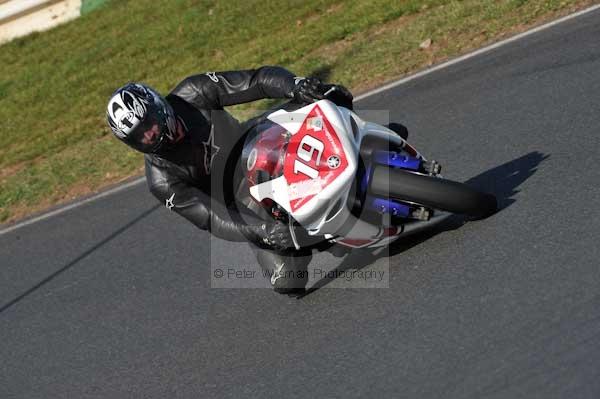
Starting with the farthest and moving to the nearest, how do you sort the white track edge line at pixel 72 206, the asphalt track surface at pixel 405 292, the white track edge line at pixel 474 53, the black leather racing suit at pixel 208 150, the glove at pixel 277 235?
the white track edge line at pixel 72 206
the white track edge line at pixel 474 53
the black leather racing suit at pixel 208 150
the glove at pixel 277 235
the asphalt track surface at pixel 405 292

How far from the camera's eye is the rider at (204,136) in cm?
555

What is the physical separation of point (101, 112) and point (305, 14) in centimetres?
308

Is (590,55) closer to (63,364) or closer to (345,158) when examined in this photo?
(345,158)

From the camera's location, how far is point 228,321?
241 inches

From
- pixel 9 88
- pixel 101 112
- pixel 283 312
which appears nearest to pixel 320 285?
pixel 283 312

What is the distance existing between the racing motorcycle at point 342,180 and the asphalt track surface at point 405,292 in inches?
16.8

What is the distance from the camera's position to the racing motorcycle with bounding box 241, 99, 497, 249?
4984mm

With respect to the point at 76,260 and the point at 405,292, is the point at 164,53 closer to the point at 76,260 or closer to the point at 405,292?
the point at 76,260

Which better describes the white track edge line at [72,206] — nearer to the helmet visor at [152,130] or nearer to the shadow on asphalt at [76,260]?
the shadow on asphalt at [76,260]

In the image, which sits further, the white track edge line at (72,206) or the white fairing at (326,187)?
the white track edge line at (72,206)

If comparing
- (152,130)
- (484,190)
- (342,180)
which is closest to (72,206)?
(152,130)

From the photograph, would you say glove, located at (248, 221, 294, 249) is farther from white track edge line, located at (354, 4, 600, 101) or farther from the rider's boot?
white track edge line, located at (354, 4, 600, 101)

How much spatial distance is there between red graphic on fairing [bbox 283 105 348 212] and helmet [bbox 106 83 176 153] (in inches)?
36.9

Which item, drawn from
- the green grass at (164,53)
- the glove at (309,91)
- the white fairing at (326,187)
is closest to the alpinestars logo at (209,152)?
the white fairing at (326,187)
